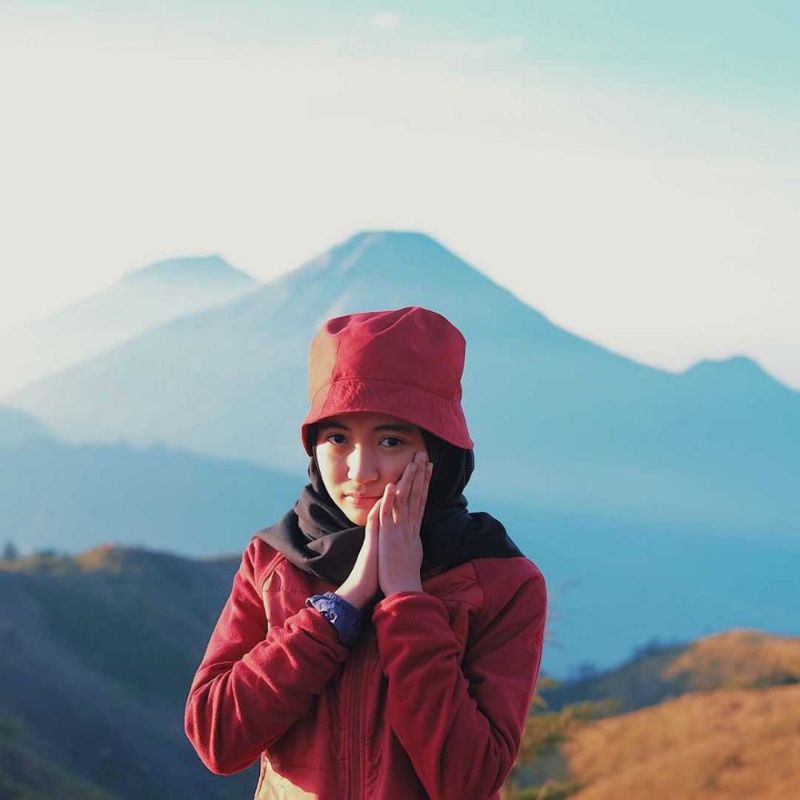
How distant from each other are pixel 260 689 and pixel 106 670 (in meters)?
32.0

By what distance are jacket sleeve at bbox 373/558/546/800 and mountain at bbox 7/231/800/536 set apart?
8069 cm

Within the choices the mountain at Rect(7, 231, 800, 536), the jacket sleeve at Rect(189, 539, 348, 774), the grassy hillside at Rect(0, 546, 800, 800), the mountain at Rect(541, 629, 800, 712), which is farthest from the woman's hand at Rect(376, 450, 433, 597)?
the mountain at Rect(7, 231, 800, 536)

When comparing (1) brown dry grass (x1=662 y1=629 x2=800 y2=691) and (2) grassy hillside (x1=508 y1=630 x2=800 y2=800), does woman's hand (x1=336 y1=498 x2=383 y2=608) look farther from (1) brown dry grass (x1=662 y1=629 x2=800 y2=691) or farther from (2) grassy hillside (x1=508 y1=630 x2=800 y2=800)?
(1) brown dry grass (x1=662 y1=629 x2=800 y2=691)

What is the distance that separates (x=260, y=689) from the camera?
7.23 feet

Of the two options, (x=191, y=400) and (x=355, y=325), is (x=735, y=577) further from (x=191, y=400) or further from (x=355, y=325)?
(x=355, y=325)

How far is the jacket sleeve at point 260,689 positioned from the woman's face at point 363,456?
0.20m

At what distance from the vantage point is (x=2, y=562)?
1454 inches

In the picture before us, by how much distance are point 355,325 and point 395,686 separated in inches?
23.1

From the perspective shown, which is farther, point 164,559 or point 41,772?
point 164,559

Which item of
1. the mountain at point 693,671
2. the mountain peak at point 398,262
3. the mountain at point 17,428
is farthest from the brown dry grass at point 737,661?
the mountain peak at point 398,262

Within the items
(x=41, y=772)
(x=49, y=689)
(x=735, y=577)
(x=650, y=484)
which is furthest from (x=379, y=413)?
(x=650, y=484)

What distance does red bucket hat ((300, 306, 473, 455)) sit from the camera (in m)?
2.26

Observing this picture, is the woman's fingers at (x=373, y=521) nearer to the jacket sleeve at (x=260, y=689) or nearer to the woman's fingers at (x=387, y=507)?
the woman's fingers at (x=387, y=507)

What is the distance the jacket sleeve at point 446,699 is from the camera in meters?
2.13
